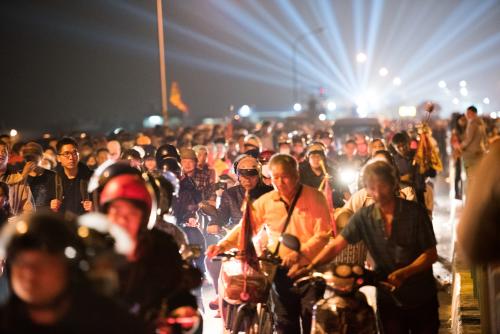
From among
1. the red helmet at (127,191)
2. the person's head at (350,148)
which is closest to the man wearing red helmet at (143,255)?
the red helmet at (127,191)

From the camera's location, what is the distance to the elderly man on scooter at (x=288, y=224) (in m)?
6.77

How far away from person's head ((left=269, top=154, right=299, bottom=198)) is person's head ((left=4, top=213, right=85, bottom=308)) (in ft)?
12.2

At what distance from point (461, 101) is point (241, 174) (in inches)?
5347

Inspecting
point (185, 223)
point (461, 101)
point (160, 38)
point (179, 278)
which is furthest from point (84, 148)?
point (461, 101)

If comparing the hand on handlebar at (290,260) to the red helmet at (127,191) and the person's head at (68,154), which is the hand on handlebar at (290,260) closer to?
the red helmet at (127,191)

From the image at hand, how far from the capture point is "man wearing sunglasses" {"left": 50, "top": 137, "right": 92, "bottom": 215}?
948 cm

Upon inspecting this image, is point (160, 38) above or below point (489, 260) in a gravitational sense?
above

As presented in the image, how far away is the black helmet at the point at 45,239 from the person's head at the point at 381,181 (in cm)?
288

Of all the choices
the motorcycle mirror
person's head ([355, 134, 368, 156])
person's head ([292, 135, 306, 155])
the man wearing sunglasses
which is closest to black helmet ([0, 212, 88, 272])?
the motorcycle mirror

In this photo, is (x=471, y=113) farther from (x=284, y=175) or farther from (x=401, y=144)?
(x=284, y=175)

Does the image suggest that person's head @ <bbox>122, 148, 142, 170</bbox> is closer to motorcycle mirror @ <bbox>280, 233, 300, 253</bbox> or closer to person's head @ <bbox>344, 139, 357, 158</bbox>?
person's head @ <bbox>344, 139, 357, 158</bbox>

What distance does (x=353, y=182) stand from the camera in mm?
13102

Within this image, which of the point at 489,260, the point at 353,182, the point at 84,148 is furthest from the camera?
the point at 84,148

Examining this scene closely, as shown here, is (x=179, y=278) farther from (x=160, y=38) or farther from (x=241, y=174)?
(x=160, y=38)
